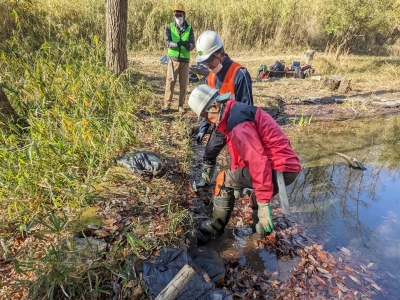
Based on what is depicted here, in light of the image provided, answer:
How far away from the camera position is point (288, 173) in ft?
8.42

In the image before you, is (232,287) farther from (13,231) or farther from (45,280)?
(13,231)

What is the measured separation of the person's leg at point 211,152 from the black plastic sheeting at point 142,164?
0.69 m

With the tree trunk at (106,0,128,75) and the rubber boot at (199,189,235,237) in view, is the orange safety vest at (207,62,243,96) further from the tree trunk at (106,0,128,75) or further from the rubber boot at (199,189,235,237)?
the tree trunk at (106,0,128,75)

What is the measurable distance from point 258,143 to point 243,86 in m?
1.34

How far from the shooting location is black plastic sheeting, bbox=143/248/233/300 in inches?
82.0

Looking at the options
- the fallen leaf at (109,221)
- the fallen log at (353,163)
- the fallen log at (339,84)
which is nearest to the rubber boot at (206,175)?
the fallen leaf at (109,221)

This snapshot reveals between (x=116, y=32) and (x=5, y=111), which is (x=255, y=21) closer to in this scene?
(x=116, y=32)

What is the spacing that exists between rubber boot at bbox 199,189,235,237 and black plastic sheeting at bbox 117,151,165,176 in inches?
A: 35.1

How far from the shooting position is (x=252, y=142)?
2207 millimetres

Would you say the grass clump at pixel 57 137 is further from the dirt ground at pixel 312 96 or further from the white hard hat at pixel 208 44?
the dirt ground at pixel 312 96

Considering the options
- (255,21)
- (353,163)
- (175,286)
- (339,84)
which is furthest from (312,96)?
(175,286)

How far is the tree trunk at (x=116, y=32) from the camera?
17.5 ft

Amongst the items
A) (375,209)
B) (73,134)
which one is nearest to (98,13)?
(73,134)

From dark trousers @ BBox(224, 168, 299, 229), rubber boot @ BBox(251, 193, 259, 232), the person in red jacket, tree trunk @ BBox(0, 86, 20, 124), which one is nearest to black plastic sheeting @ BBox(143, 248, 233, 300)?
the person in red jacket
